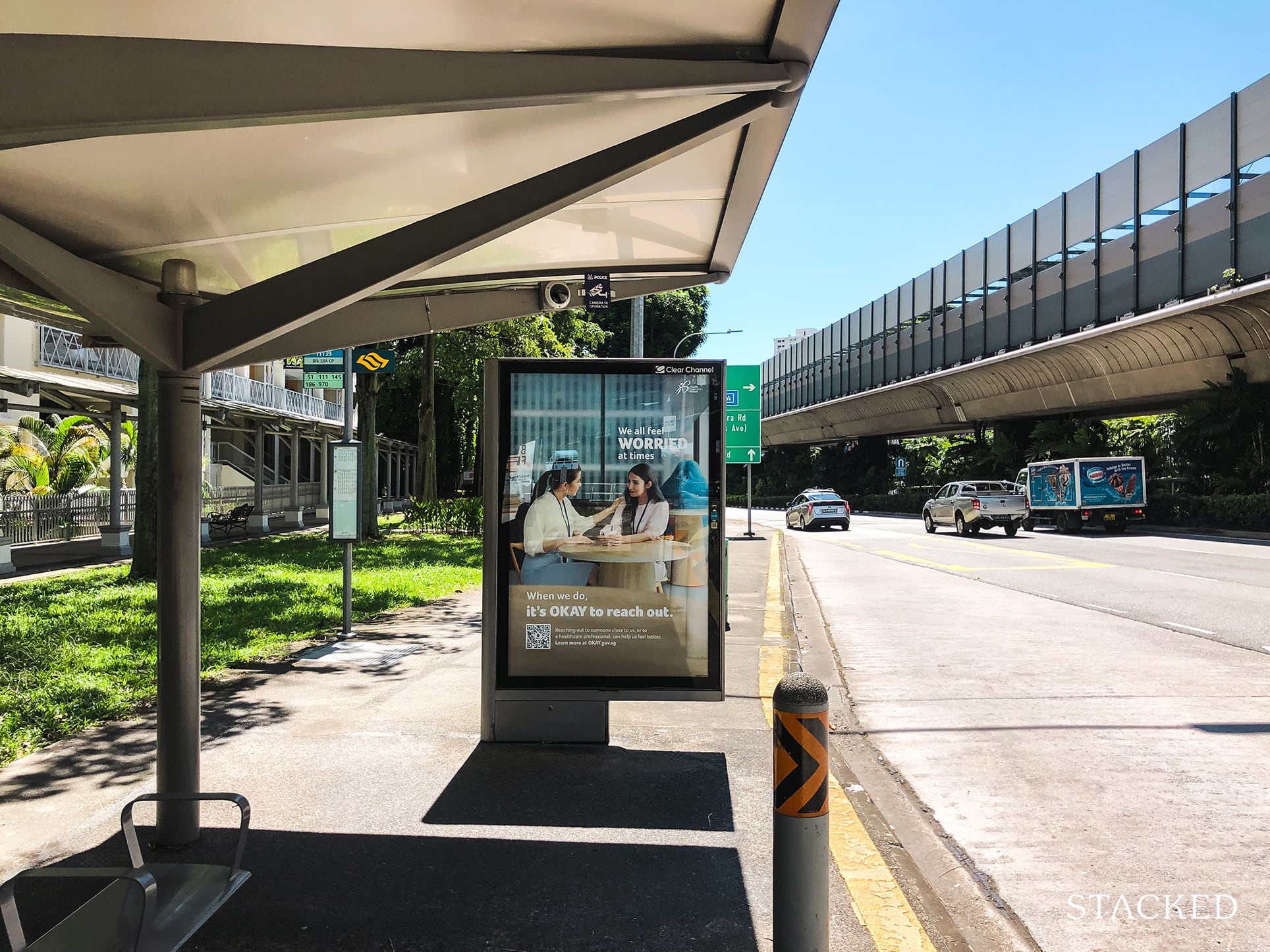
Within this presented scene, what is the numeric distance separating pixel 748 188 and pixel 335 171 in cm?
210

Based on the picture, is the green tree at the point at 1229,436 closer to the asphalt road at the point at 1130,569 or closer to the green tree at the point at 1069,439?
the asphalt road at the point at 1130,569

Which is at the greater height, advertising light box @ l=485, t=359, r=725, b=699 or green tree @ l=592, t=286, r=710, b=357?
green tree @ l=592, t=286, r=710, b=357

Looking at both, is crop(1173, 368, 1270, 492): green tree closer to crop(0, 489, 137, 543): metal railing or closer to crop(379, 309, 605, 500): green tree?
crop(379, 309, 605, 500): green tree

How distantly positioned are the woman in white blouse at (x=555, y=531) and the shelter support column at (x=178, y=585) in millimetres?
1838

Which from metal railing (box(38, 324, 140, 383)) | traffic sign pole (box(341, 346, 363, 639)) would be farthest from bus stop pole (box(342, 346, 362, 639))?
metal railing (box(38, 324, 140, 383))

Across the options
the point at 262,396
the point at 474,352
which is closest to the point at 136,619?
the point at 474,352

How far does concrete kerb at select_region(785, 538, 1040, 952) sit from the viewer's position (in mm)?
3475

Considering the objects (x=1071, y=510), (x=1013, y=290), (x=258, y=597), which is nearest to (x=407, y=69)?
(x=258, y=597)

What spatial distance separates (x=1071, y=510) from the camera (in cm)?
3000

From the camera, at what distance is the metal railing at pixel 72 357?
23.3m

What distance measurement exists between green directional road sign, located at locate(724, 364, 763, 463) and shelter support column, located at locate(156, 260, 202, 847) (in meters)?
18.1

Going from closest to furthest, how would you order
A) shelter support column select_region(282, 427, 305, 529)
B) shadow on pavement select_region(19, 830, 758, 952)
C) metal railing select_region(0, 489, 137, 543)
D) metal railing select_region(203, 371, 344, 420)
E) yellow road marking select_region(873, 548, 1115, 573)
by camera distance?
1. shadow on pavement select_region(19, 830, 758, 952)
2. yellow road marking select_region(873, 548, 1115, 573)
3. metal railing select_region(0, 489, 137, 543)
4. metal railing select_region(203, 371, 344, 420)
5. shelter support column select_region(282, 427, 305, 529)

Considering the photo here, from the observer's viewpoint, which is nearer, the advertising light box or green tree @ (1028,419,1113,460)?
the advertising light box

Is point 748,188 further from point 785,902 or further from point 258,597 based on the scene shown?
point 258,597
